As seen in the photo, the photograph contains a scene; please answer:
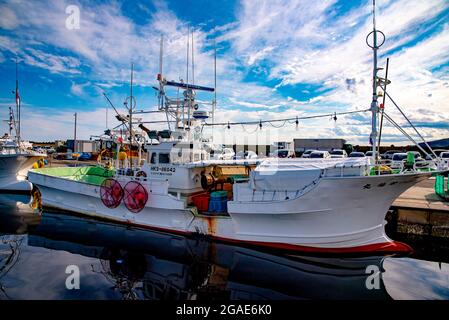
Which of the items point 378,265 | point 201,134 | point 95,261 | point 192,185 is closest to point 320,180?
point 378,265

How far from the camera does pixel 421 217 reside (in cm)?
1207

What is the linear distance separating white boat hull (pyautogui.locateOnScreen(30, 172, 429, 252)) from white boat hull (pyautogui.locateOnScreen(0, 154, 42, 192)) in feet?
56.2

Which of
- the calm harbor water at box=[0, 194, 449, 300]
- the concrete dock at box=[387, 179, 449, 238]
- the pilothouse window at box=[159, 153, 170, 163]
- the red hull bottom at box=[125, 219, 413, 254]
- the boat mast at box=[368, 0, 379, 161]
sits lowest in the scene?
the calm harbor water at box=[0, 194, 449, 300]

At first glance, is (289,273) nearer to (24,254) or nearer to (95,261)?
(95,261)

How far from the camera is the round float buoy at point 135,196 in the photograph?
38.4 ft

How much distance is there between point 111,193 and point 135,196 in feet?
5.13

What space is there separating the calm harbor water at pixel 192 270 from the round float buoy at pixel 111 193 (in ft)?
4.67

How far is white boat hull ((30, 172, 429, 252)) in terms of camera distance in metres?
8.96

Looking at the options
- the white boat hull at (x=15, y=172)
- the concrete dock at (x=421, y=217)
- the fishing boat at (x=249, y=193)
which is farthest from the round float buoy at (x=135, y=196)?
the white boat hull at (x=15, y=172)

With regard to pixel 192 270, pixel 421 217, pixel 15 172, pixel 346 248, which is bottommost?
pixel 192 270

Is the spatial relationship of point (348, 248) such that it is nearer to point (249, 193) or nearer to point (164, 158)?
point (249, 193)

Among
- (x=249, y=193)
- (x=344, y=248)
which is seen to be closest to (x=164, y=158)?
(x=249, y=193)

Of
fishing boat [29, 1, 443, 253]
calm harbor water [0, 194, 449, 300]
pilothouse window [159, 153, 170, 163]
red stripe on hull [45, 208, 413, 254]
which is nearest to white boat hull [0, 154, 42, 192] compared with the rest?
fishing boat [29, 1, 443, 253]

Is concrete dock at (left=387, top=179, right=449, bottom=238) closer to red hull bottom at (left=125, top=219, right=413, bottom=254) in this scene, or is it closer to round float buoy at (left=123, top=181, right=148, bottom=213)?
red hull bottom at (left=125, top=219, right=413, bottom=254)
